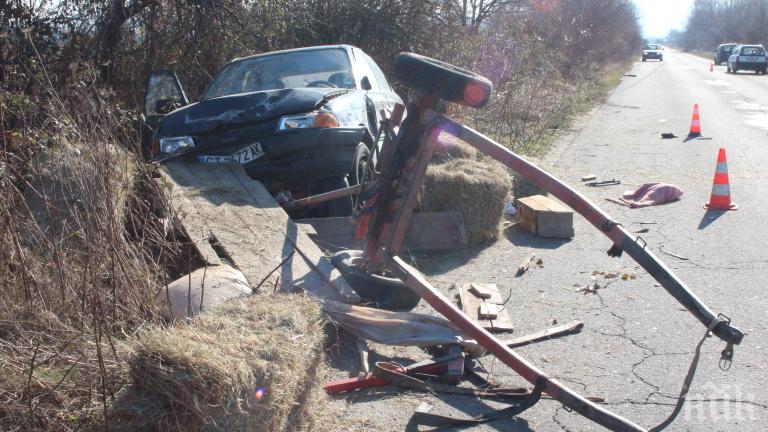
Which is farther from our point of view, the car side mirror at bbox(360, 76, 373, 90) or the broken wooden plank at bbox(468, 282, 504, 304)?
the car side mirror at bbox(360, 76, 373, 90)

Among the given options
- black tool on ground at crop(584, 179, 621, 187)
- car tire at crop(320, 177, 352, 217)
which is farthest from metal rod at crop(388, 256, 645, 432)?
black tool on ground at crop(584, 179, 621, 187)

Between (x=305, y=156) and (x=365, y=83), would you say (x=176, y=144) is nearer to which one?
(x=305, y=156)

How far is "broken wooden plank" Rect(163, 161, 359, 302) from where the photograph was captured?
5.26 meters

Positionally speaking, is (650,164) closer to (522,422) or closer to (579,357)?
(579,357)

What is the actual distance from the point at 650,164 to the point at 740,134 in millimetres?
4868

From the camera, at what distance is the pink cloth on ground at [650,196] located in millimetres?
9570

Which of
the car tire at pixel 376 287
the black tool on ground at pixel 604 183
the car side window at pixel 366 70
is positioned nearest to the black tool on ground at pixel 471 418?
the car tire at pixel 376 287

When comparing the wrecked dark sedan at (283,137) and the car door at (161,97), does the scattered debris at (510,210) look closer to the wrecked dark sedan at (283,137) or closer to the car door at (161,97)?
the wrecked dark sedan at (283,137)

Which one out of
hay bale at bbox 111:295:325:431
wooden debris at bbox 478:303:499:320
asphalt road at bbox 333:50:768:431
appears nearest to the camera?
hay bale at bbox 111:295:325:431

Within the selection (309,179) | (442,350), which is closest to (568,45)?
(309,179)

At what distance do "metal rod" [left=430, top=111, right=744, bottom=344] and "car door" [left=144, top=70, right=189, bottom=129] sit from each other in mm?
5224

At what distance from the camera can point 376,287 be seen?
5395 mm

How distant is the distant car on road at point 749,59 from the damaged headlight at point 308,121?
1838 inches

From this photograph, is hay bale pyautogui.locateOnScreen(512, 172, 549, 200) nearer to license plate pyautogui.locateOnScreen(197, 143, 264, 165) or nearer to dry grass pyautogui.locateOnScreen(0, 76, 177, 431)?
Result: license plate pyautogui.locateOnScreen(197, 143, 264, 165)
